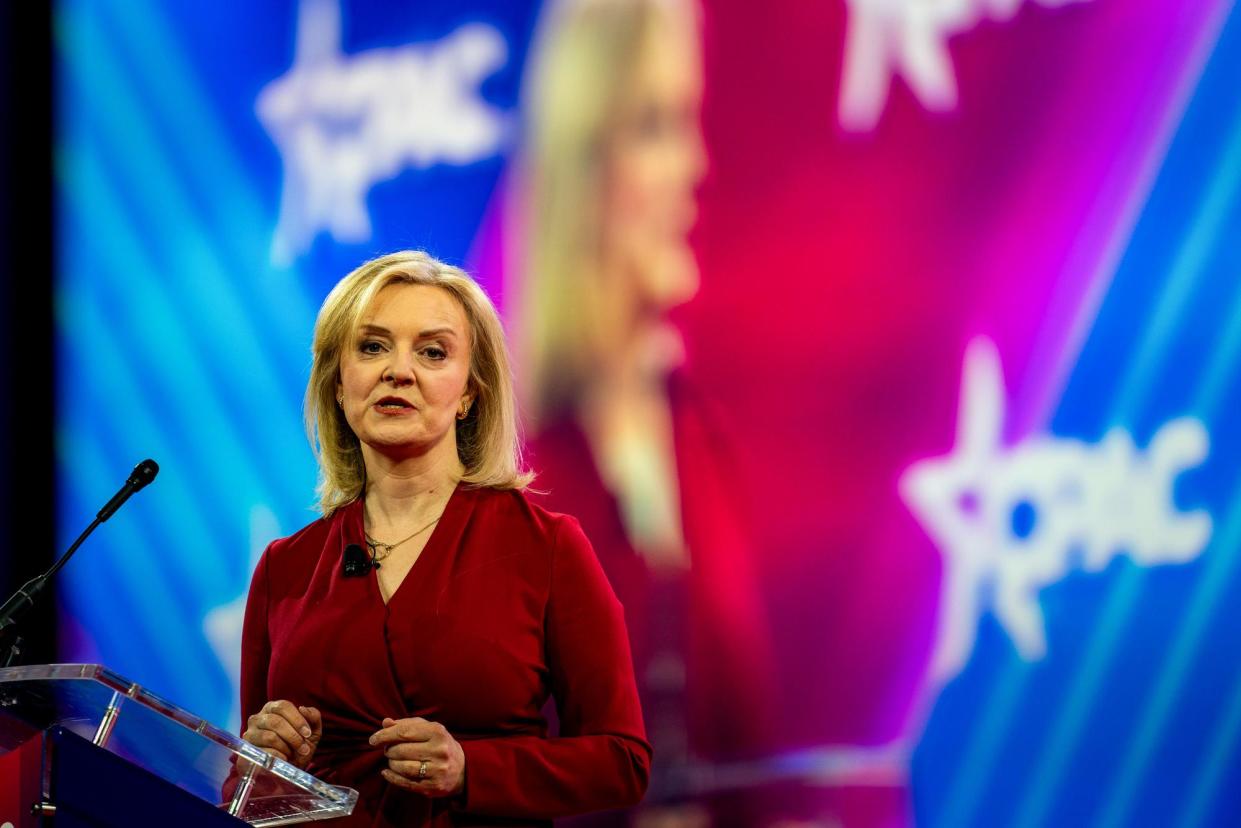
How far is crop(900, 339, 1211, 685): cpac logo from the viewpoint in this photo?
101 inches

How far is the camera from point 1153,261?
2578 millimetres

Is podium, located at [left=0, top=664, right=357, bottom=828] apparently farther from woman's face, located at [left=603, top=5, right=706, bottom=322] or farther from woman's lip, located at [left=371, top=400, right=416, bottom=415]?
woman's face, located at [left=603, top=5, right=706, bottom=322]

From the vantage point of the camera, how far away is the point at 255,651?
202 centimetres

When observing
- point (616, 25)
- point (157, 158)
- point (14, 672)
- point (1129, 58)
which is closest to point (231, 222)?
point (157, 158)

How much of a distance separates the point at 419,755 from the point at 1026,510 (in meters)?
1.38

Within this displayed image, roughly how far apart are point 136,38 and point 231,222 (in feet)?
1.92

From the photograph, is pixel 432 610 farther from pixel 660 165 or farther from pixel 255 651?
pixel 660 165

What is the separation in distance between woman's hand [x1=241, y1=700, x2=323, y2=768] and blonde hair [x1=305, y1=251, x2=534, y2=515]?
0.36 m

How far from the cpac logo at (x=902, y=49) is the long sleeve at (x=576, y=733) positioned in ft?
4.09

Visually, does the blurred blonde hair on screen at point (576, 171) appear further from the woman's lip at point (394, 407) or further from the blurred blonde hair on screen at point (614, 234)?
the woman's lip at point (394, 407)

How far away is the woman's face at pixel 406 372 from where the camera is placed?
Result: 1.96 metres

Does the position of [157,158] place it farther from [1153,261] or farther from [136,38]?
[1153,261]

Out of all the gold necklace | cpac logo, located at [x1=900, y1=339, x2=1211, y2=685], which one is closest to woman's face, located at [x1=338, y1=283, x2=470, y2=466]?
the gold necklace

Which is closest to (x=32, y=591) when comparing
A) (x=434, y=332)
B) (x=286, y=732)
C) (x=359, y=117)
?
(x=286, y=732)
